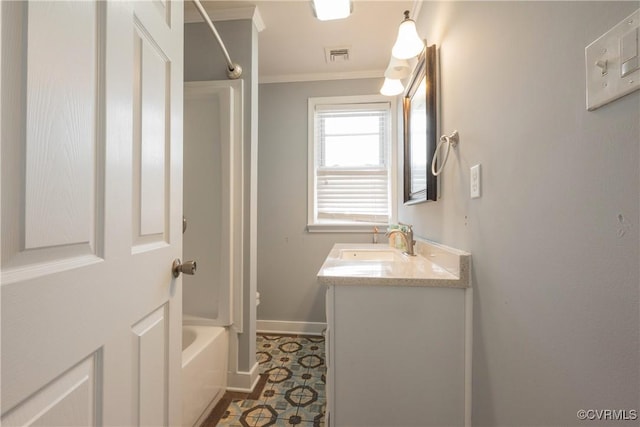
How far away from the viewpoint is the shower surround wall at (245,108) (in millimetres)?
1688

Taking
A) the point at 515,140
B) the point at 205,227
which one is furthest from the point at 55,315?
the point at 205,227

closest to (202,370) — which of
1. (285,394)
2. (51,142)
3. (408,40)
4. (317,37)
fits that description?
(285,394)

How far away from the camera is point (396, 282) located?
3.34 feet

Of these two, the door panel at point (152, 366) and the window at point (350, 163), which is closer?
the door panel at point (152, 366)

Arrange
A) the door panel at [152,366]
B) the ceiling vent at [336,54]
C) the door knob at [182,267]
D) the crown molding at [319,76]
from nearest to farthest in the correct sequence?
the door panel at [152,366] < the door knob at [182,267] < the ceiling vent at [336,54] < the crown molding at [319,76]

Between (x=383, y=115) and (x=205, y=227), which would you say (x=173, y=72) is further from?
(x=383, y=115)

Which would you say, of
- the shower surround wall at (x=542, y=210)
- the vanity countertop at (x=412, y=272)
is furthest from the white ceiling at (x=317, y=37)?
the vanity countertop at (x=412, y=272)

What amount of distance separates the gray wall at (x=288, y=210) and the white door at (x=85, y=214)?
1.73 m

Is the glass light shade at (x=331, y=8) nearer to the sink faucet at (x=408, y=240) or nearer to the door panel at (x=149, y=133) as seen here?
the door panel at (x=149, y=133)

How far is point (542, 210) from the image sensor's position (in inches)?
24.7

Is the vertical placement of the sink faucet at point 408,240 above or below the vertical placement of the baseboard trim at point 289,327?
above

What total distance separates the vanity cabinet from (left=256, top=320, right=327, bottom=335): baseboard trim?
4.76 feet

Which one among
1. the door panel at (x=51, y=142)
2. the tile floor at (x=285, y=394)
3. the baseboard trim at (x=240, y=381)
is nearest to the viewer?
the door panel at (x=51, y=142)

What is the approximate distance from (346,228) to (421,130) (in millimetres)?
1179
